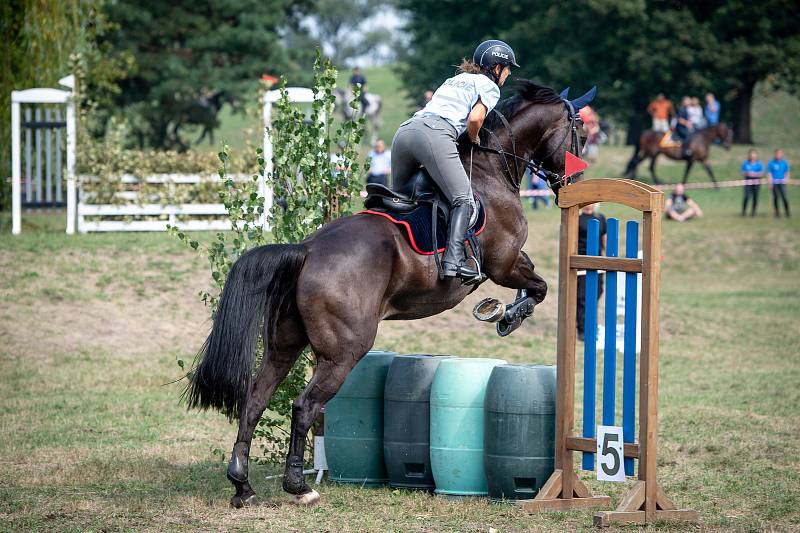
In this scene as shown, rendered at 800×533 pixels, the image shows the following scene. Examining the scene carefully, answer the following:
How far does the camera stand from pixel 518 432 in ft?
21.5

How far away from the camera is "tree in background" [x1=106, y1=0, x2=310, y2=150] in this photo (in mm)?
28969

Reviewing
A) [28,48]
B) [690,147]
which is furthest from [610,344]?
[690,147]

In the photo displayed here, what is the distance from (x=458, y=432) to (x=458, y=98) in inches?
85.0

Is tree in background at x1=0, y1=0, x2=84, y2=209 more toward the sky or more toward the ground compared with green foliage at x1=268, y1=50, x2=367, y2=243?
more toward the sky

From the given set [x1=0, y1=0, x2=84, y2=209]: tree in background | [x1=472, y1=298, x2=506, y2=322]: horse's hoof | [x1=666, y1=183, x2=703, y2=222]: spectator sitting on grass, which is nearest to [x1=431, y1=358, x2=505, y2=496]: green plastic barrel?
[x1=472, y1=298, x2=506, y2=322]: horse's hoof

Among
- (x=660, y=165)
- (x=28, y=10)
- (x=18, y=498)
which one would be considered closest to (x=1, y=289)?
(x=28, y=10)

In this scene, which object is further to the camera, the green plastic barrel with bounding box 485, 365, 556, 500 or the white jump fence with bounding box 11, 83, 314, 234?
the white jump fence with bounding box 11, 83, 314, 234

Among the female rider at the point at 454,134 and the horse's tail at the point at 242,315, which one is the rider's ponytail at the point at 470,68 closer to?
the female rider at the point at 454,134

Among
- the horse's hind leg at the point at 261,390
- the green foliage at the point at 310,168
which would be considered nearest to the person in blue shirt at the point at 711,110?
the green foliage at the point at 310,168

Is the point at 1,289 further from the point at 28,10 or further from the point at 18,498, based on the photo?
the point at 18,498

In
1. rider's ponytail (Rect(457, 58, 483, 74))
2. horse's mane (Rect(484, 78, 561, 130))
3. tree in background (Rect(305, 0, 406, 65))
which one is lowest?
horse's mane (Rect(484, 78, 561, 130))

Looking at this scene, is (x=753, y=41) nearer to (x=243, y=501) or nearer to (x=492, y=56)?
(x=492, y=56)

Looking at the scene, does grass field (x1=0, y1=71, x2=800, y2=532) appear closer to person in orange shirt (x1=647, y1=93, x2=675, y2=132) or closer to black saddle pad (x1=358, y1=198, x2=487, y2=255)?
black saddle pad (x1=358, y1=198, x2=487, y2=255)

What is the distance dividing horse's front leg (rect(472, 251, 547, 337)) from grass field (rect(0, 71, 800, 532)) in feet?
4.15
